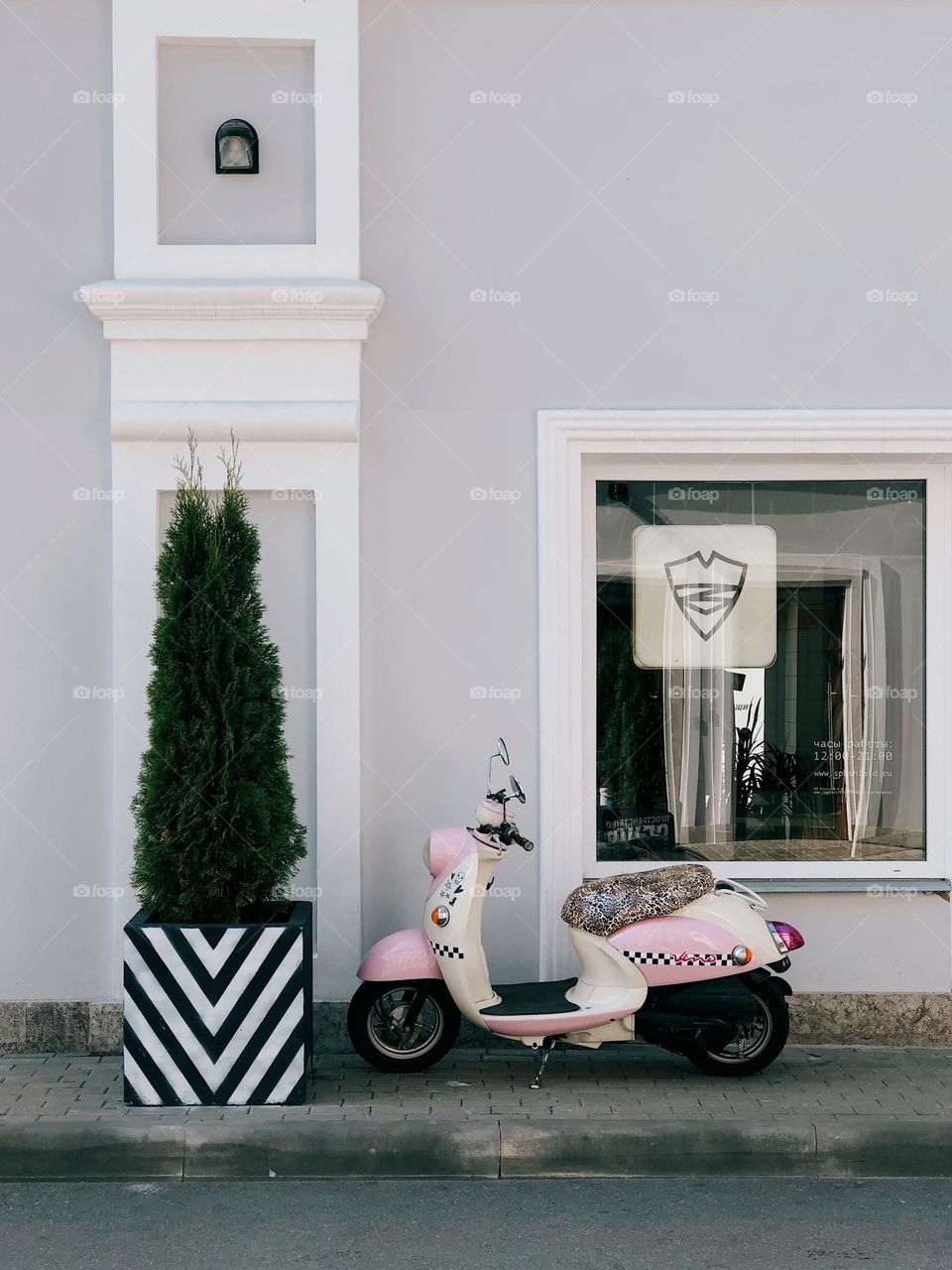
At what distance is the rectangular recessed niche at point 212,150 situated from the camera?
6473mm

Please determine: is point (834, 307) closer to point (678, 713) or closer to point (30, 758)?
point (678, 713)

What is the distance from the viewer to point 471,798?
6496 millimetres

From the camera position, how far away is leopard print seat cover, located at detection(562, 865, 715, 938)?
18.8 ft

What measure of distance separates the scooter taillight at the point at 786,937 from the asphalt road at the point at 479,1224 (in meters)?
1.03

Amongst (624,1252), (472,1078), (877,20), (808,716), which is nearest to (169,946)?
(472,1078)

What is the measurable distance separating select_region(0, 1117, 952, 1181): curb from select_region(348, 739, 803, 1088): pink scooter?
558 millimetres

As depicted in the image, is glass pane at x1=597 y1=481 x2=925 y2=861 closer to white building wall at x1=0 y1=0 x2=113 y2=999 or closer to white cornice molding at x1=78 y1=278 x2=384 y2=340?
white cornice molding at x1=78 y1=278 x2=384 y2=340
